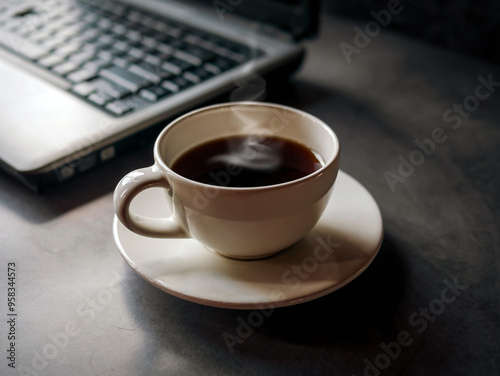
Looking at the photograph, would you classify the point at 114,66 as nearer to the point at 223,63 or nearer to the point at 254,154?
the point at 223,63

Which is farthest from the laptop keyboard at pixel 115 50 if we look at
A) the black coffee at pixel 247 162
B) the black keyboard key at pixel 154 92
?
the black coffee at pixel 247 162

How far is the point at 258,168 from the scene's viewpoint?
440 mm

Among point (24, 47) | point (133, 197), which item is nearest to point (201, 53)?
Result: point (24, 47)

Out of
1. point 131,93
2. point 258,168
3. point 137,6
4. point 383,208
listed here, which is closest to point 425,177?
point 383,208

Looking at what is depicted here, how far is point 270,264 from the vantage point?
1.27ft

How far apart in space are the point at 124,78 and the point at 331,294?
36cm

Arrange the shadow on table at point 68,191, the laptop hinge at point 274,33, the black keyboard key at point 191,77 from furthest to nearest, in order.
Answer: the laptop hinge at point 274,33
the black keyboard key at point 191,77
the shadow on table at point 68,191

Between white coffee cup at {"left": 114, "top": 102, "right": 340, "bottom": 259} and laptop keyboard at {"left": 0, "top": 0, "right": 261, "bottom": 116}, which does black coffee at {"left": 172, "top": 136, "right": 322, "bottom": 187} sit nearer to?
white coffee cup at {"left": 114, "top": 102, "right": 340, "bottom": 259}

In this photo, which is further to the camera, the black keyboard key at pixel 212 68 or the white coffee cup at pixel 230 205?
the black keyboard key at pixel 212 68

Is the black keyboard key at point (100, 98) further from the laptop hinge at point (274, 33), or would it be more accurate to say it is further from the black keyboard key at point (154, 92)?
the laptop hinge at point (274, 33)

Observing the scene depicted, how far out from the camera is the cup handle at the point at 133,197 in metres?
0.36

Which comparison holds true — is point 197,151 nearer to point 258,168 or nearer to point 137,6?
point 258,168

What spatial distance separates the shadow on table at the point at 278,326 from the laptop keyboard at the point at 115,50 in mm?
241

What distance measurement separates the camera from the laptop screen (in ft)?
2.19
